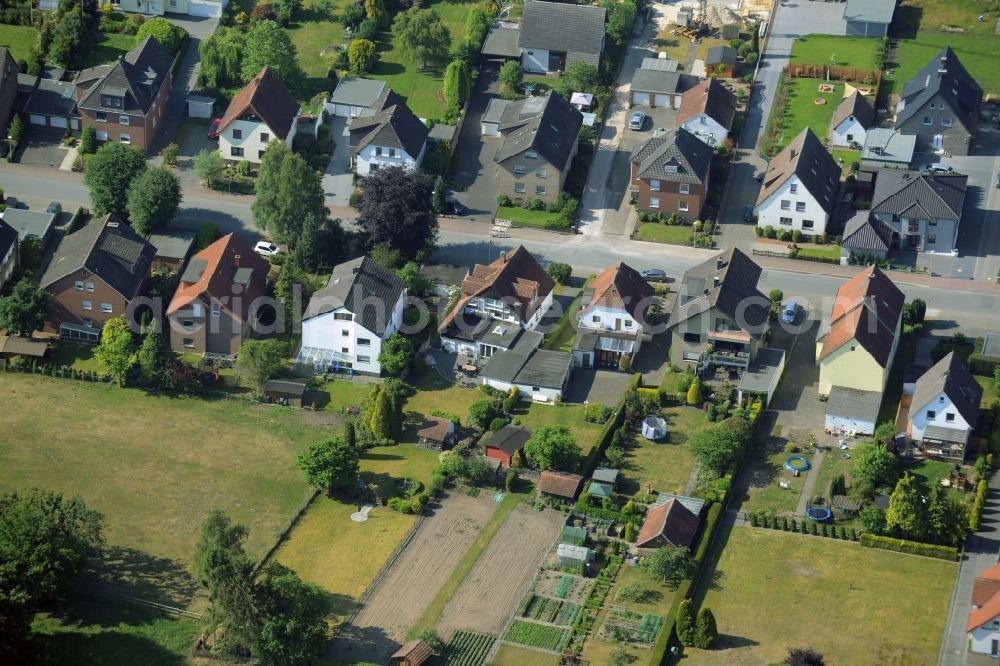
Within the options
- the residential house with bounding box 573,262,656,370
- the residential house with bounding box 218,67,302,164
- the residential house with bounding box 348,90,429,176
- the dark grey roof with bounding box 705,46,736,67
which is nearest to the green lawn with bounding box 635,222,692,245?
the residential house with bounding box 573,262,656,370

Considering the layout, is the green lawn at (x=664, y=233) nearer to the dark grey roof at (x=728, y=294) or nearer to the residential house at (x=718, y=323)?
the dark grey roof at (x=728, y=294)

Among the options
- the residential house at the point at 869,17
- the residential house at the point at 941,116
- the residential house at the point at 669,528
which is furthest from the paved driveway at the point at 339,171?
the residential house at the point at 869,17

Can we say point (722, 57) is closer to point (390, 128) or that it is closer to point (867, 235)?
point (867, 235)

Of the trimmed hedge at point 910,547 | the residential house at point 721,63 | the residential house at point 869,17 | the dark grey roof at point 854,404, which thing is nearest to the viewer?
the trimmed hedge at point 910,547

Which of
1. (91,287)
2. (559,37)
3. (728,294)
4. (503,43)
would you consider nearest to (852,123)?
(559,37)

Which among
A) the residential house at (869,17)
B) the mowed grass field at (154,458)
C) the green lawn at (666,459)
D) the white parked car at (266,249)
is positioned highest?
the residential house at (869,17)

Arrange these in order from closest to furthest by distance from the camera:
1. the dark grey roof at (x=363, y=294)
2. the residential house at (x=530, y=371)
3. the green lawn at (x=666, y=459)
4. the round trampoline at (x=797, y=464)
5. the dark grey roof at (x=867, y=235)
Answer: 1. the green lawn at (x=666, y=459)
2. the round trampoline at (x=797, y=464)
3. the residential house at (x=530, y=371)
4. the dark grey roof at (x=363, y=294)
5. the dark grey roof at (x=867, y=235)

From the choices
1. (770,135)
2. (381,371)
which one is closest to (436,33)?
(770,135)
